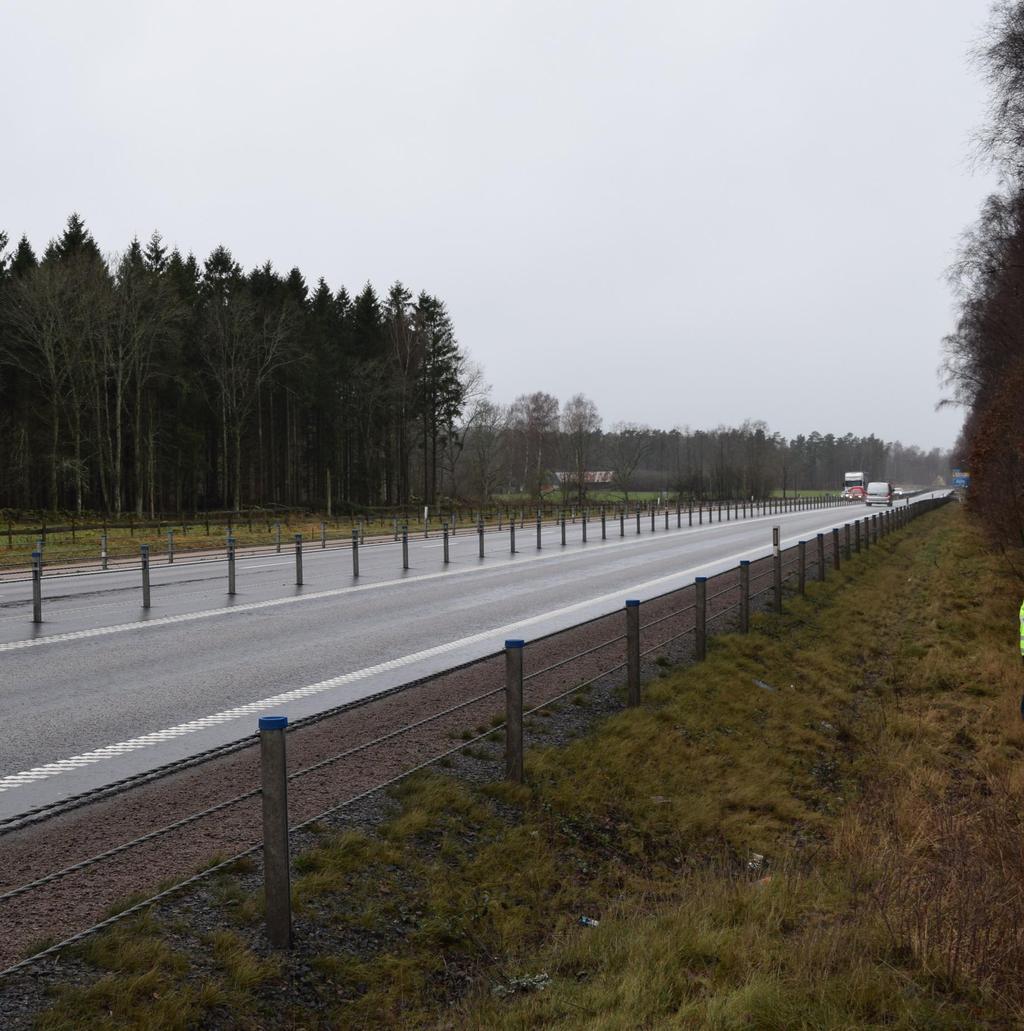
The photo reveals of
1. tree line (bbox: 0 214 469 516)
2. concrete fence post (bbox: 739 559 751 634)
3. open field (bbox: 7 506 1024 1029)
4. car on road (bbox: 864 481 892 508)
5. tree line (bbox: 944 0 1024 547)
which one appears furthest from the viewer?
car on road (bbox: 864 481 892 508)

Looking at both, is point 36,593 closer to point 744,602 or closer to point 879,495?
point 744,602

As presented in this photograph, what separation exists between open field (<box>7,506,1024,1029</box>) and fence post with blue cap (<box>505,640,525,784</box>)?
0.23 m

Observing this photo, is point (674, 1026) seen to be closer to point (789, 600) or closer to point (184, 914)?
point (184, 914)

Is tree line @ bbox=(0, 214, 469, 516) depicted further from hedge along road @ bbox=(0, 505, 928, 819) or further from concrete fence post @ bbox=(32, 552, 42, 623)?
concrete fence post @ bbox=(32, 552, 42, 623)

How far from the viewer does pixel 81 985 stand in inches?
155

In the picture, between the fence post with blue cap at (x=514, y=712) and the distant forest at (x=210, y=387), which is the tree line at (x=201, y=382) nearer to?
the distant forest at (x=210, y=387)

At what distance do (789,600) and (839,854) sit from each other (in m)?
11.1

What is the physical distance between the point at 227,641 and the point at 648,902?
8.19m

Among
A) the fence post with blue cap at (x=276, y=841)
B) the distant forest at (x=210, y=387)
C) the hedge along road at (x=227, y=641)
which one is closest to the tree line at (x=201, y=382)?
the distant forest at (x=210, y=387)

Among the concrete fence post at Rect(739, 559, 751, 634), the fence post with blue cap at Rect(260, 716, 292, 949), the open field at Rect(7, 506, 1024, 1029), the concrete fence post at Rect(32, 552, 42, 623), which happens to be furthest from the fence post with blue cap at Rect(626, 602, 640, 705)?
the concrete fence post at Rect(32, 552, 42, 623)

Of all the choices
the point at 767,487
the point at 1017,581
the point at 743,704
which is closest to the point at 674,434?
the point at 767,487

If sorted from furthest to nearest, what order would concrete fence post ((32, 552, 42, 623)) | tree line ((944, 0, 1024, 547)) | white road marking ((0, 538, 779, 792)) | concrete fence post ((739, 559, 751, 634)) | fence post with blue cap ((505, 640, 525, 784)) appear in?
1. tree line ((944, 0, 1024, 547))
2. concrete fence post ((32, 552, 42, 623))
3. concrete fence post ((739, 559, 751, 634))
4. white road marking ((0, 538, 779, 792))
5. fence post with blue cap ((505, 640, 525, 784))

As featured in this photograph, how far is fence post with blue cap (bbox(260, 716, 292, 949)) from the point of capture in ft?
14.6

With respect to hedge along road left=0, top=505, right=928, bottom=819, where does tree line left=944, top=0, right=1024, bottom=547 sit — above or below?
above
